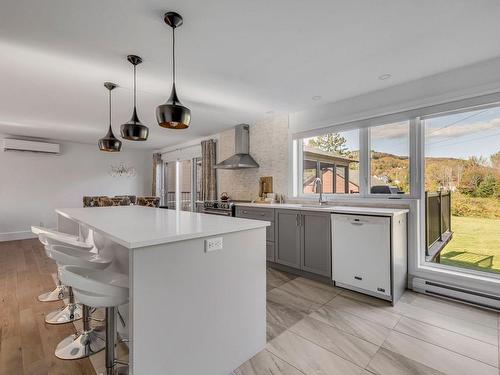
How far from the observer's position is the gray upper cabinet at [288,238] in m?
3.43

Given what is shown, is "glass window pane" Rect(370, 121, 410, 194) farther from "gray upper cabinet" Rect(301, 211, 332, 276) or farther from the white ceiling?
"gray upper cabinet" Rect(301, 211, 332, 276)

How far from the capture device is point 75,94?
11.2 feet

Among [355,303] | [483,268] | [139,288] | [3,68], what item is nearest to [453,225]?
[483,268]

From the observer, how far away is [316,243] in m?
3.23

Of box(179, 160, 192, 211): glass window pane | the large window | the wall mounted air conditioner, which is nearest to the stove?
the large window

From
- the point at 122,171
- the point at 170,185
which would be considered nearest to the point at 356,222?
the point at 170,185

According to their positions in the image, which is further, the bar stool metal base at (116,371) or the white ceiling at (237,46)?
the white ceiling at (237,46)

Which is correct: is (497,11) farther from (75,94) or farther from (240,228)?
(75,94)

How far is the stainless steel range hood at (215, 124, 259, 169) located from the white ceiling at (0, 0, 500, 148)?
1.21 metres

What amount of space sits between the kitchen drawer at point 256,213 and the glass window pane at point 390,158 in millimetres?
1475

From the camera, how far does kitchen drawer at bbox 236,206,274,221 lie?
12.4 feet

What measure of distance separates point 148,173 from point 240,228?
300 inches

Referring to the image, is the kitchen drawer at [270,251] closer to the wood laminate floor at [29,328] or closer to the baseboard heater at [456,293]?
the baseboard heater at [456,293]

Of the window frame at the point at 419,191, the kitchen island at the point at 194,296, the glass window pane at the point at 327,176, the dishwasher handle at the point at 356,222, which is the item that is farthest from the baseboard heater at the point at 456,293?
the kitchen island at the point at 194,296
